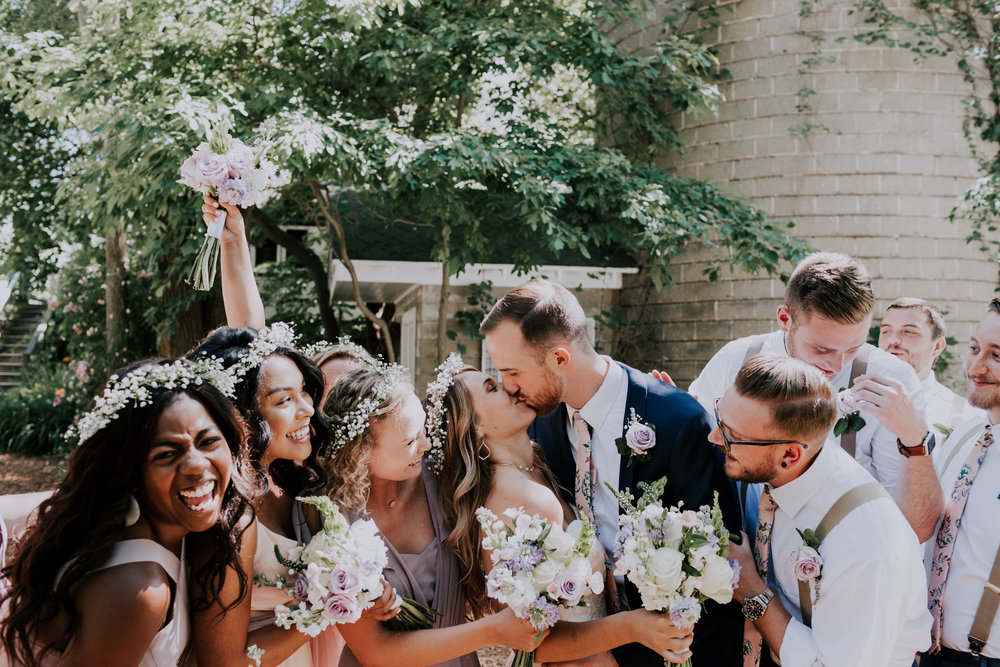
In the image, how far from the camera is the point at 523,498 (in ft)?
10.3

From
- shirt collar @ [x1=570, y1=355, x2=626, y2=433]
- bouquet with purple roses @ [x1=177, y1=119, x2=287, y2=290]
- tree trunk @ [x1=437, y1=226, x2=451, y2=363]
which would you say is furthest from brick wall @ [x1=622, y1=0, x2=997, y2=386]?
shirt collar @ [x1=570, y1=355, x2=626, y2=433]

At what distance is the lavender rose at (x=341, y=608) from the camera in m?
2.62

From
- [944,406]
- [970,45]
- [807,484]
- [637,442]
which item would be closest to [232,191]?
[637,442]

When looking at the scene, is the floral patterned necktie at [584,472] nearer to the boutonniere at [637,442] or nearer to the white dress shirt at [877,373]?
the boutonniere at [637,442]

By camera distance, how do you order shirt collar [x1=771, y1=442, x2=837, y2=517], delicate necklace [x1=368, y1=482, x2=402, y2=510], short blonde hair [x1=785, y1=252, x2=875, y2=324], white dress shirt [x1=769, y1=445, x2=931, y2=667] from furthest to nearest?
short blonde hair [x1=785, y1=252, x2=875, y2=324]
delicate necklace [x1=368, y1=482, x2=402, y2=510]
shirt collar [x1=771, y1=442, x2=837, y2=517]
white dress shirt [x1=769, y1=445, x2=931, y2=667]

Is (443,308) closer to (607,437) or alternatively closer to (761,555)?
(607,437)

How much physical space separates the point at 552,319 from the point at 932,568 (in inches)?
74.1

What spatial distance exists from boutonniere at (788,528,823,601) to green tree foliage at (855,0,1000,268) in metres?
8.92

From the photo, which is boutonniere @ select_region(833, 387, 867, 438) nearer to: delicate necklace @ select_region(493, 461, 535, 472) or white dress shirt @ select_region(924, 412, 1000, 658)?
white dress shirt @ select_region(924, 412, 1000, 658)

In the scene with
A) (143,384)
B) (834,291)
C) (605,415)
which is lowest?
(605,415)

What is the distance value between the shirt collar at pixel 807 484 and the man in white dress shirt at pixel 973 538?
2.70ft

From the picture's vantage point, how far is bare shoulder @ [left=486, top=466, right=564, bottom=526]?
3119 millimetres

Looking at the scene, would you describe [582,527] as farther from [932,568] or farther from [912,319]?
[912,319]

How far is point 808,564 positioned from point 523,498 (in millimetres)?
1066
